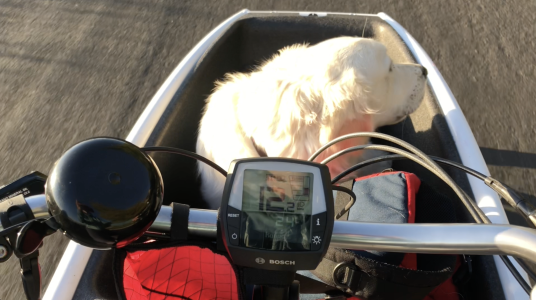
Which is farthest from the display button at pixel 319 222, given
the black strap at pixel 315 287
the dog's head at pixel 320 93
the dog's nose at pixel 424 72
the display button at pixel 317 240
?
the dog's nose at pixel 424 72

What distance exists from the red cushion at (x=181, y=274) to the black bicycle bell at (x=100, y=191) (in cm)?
43

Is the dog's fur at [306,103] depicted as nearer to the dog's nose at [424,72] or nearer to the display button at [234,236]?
Result: the dog's nose at [424,72]

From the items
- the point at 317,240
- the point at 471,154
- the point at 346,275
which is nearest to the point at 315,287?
the point at 346,275

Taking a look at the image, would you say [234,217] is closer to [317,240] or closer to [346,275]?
[317,240]

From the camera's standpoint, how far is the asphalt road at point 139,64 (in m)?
2.49

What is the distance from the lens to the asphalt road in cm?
249

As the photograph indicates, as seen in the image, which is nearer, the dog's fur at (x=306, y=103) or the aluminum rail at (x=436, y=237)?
the aluminum rail at (x=436, y=237)

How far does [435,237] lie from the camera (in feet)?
1.79

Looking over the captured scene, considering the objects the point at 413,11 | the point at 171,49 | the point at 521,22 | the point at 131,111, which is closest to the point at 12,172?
the point at 131,111

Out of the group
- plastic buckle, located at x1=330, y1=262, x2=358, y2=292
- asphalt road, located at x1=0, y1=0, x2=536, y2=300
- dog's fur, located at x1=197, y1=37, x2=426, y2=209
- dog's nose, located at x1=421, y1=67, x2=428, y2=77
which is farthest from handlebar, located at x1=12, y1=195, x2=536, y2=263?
asphalt road, located at x1=0, y1=0, x2=536, y2=300

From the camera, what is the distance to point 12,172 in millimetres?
2441

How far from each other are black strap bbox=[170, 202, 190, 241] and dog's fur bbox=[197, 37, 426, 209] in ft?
2.80

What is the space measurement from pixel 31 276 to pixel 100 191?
18 centimetres

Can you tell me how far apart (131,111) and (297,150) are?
1679 millimetres
